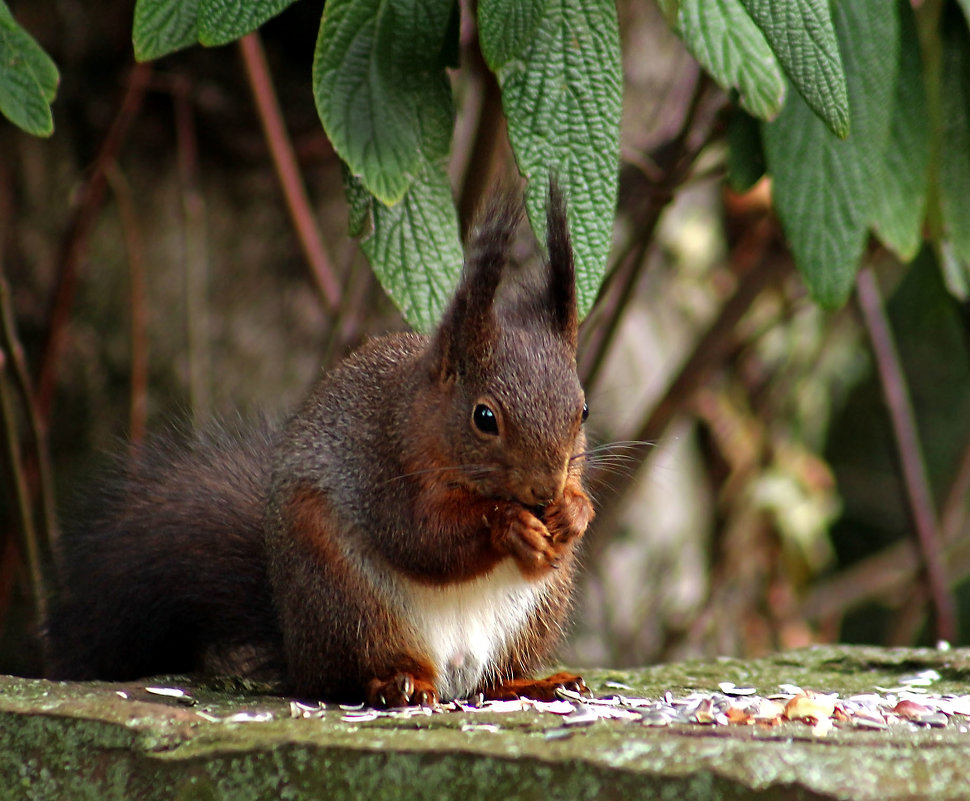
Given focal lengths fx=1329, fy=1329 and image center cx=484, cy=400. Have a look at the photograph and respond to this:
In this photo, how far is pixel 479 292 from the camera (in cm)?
137

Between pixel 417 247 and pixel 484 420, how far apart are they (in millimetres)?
198

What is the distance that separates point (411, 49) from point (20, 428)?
1.40 metres

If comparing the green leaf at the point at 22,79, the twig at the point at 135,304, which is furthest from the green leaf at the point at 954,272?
the twig at the point at 135,304

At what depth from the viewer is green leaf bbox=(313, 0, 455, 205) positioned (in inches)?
49.4

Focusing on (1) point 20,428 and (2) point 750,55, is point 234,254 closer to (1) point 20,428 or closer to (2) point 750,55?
(1) point 20,428

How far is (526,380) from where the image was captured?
4.36 ft

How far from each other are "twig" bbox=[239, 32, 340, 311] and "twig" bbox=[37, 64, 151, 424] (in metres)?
0.24

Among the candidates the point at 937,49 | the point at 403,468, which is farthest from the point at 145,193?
the point at 937,49

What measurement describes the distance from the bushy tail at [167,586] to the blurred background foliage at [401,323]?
0.11 meters

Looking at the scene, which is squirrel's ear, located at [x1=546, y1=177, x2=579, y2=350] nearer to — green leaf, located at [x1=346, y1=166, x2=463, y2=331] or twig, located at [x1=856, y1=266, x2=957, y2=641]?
green leaf, located at [x1=346, y1=166, x2=463, y2=331]

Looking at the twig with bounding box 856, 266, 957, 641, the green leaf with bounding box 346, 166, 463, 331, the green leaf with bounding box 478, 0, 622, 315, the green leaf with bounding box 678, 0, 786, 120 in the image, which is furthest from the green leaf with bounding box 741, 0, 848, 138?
the twig with bounding box 856, 266, 957, 641

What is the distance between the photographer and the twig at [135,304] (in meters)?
2.27

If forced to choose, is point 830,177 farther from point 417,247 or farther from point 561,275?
point 417,247

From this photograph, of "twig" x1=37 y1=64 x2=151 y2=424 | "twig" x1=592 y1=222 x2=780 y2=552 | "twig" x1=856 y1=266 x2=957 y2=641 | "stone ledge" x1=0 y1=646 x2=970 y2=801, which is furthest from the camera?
"twig" x1=856 y1=266 x2=957 y2=641
